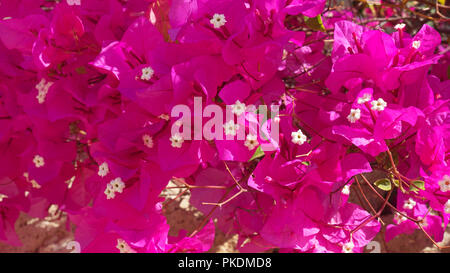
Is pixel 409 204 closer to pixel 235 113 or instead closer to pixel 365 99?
pixel 365 99

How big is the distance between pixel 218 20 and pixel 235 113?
0.17m

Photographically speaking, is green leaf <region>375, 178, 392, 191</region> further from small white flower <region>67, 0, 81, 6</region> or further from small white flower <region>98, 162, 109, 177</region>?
small white flower <region>67, 0, 81, 6</region>

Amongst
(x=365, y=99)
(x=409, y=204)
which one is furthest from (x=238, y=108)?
(x=409, y=204)

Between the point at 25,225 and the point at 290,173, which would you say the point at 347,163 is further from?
the point at 25,225

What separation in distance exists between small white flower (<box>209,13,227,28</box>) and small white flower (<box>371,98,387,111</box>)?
0.31 metres

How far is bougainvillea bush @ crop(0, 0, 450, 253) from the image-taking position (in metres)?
0.71

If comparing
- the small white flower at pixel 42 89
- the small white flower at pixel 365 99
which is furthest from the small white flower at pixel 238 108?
the small white flower at pixel 42 89

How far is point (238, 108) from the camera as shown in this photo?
0.70 m

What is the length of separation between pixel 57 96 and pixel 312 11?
567 millimetres

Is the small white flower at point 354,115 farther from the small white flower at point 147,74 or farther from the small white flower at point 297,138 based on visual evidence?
the small white flower at point 147,74

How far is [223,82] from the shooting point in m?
0.77

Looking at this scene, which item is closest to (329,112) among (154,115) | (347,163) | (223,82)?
(347,163)

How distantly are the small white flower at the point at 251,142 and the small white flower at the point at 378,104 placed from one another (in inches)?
8.8

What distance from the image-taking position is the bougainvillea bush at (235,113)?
71cm
